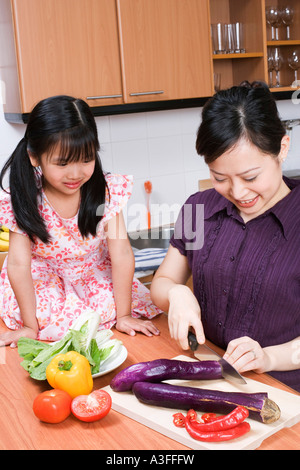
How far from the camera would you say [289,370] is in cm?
137

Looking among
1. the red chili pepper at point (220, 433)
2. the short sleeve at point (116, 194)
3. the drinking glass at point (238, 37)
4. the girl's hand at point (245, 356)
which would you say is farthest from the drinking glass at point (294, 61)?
the red chili pepper at point (220, 433)

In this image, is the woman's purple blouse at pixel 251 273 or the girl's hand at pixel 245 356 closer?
the girl's hand at pixel 245 356

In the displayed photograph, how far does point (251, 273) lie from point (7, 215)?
0.69 metres

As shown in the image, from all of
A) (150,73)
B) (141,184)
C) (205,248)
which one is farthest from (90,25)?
(205,248)

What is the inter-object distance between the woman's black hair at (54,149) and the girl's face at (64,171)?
0.01 m

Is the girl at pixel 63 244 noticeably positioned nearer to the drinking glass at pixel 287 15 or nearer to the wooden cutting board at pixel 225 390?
the wooden cutting board at pixel 225 390

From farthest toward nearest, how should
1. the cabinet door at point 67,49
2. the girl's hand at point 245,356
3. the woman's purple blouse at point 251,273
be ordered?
the cabinet door at point 67,49 → the woman's purple blouse at point 251,273 → the girl's hand at point 245,356

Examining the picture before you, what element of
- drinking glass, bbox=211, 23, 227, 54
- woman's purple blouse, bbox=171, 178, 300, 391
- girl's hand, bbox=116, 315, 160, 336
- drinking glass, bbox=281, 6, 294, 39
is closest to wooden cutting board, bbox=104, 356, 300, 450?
woman's purple blouse, bbox=171, 178, 300, 391

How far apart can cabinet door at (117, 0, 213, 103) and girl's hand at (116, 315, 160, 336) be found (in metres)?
1.17

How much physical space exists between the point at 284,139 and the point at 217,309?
45 cm

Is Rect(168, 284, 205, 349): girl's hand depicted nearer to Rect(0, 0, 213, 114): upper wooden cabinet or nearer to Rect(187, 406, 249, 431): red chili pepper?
Rect(187, 406, 249, 431): red chili pepper

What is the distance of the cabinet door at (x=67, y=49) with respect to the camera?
2238 mm

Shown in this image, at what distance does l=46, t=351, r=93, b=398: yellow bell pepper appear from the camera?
3.86 ft

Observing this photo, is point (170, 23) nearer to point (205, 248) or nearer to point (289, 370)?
point (205, 248)
